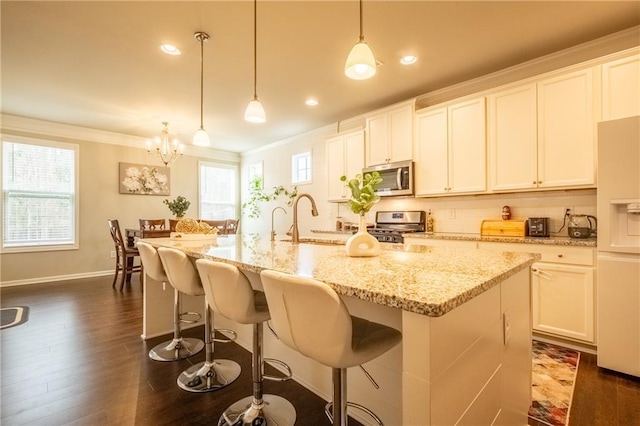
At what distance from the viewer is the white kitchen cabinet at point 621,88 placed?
228 cm

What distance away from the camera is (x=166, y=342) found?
2.64 metres

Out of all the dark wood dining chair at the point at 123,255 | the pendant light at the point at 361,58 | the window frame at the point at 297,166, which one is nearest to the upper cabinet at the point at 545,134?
the pendant light at the point at 361,58

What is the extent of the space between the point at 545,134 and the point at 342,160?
2487 millimetres

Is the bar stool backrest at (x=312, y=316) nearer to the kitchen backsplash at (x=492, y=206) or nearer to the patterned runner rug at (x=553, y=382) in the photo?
the patterned runner rug at (x=553, y=382)

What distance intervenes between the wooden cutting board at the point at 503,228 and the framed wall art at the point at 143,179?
5840 mm

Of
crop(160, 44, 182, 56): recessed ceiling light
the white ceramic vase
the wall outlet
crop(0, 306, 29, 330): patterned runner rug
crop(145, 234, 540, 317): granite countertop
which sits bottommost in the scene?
crop(0, 306, 29, 330): patterned runner rug

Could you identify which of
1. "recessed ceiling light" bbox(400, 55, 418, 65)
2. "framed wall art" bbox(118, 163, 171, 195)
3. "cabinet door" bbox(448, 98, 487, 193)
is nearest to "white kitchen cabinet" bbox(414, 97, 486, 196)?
"cabinet door" bbox(448, 98, 487, 193)

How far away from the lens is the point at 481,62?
3.04m

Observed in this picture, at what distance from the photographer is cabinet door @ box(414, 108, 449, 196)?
11.2 ft

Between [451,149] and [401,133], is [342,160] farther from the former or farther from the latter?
[451,149]

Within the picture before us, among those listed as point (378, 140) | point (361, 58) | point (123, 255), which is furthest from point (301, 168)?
point (361, 58)

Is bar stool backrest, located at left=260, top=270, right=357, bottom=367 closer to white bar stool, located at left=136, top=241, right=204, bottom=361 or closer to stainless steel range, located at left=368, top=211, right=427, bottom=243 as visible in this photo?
white bar stool, located at left=136, top=241, right=204, bottom=361

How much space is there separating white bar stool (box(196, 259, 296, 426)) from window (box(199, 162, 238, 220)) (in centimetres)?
561

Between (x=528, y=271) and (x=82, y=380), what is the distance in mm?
2892
